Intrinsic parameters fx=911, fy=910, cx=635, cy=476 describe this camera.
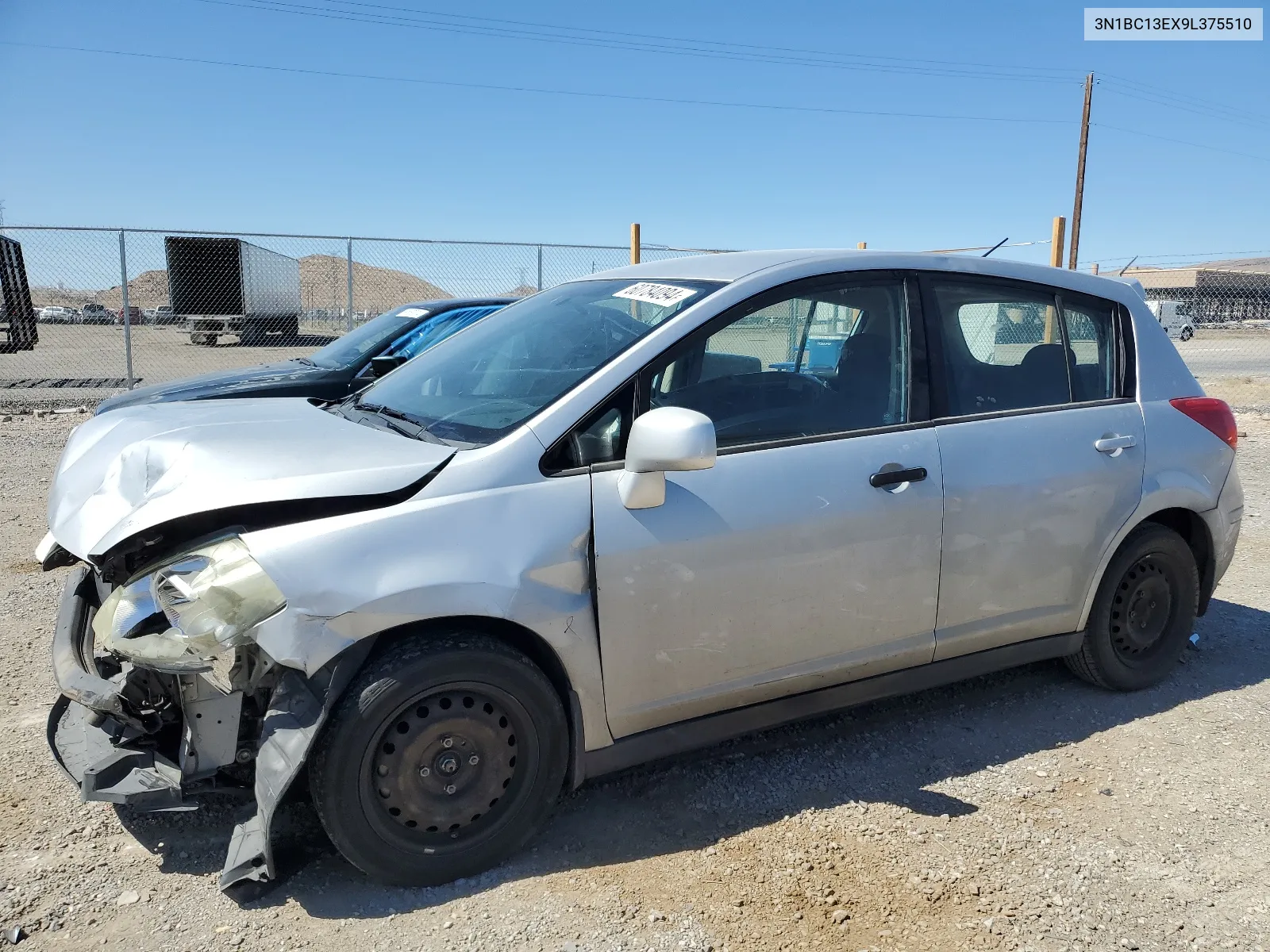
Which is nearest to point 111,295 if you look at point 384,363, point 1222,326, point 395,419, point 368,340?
point 368,340

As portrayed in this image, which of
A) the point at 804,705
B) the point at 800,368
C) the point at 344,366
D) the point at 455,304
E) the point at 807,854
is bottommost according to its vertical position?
the point at 807,854

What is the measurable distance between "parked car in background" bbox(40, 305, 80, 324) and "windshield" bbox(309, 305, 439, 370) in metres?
13.7

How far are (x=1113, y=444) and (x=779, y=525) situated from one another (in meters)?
1.67

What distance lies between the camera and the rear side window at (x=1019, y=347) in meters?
3.43

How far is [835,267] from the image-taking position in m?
3.24

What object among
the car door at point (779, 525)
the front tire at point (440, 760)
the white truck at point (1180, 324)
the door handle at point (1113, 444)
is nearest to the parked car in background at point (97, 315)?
the car door at point (779, 525)

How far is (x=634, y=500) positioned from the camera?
2658 mm

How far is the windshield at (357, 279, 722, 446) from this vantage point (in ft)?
9.40

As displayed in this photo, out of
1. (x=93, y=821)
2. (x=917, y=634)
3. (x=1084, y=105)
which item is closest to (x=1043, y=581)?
(x=917, y=634)

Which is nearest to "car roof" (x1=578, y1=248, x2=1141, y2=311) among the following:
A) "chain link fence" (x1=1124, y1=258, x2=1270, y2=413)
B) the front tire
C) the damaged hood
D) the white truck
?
the damaged hood

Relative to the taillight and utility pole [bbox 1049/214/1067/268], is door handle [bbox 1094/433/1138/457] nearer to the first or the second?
the taillight

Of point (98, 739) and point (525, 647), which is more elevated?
point (525, 647)

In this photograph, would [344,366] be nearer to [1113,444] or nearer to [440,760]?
[440,760]

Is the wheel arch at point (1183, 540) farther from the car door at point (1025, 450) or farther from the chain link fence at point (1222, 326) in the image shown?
the chain link fence at point (1222, 326)
